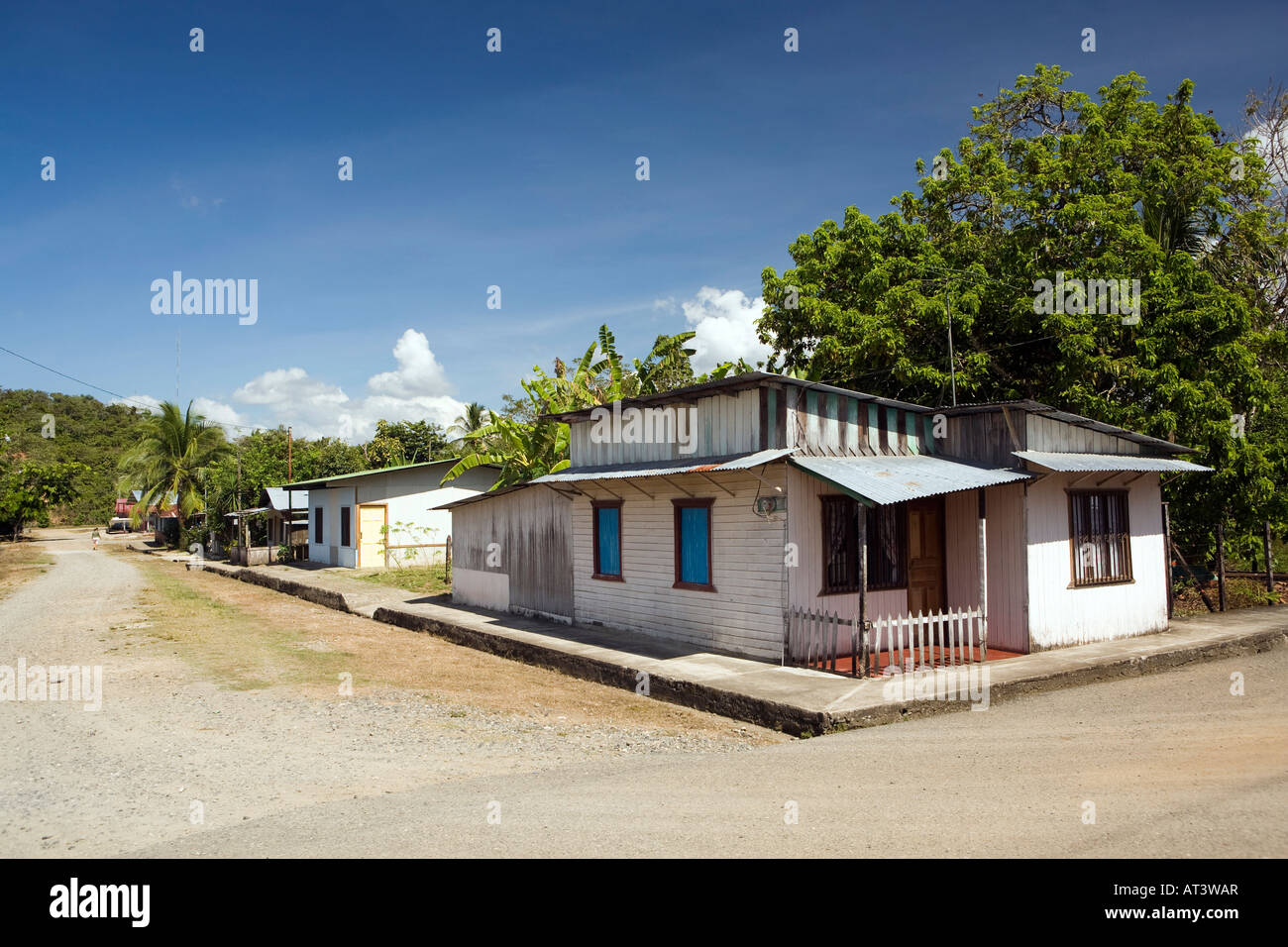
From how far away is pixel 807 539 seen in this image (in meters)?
10.8

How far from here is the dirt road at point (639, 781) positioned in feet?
16.8

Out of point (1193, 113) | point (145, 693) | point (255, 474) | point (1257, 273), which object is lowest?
point (145, 693)

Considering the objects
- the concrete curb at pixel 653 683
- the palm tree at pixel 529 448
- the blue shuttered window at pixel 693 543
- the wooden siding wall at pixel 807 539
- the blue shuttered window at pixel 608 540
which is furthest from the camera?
the palm tree at pixel 529 448

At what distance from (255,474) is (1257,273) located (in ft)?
138

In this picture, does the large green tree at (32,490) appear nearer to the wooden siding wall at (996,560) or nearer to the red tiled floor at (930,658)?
the red tiled floor at (930,658)

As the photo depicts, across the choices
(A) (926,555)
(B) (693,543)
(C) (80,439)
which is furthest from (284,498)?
(C) (80,439)

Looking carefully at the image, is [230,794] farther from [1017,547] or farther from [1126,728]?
[1017,547]

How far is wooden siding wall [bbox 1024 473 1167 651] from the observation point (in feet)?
37.5

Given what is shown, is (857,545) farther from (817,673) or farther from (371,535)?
(371,535)

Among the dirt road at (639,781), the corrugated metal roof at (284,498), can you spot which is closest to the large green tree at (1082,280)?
the dirt road at (639,781)

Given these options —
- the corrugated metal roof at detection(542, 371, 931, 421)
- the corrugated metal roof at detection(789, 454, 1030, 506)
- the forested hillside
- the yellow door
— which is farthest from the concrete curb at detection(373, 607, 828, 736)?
the forested hillside

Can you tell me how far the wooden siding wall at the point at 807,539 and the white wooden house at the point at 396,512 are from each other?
771 inches
